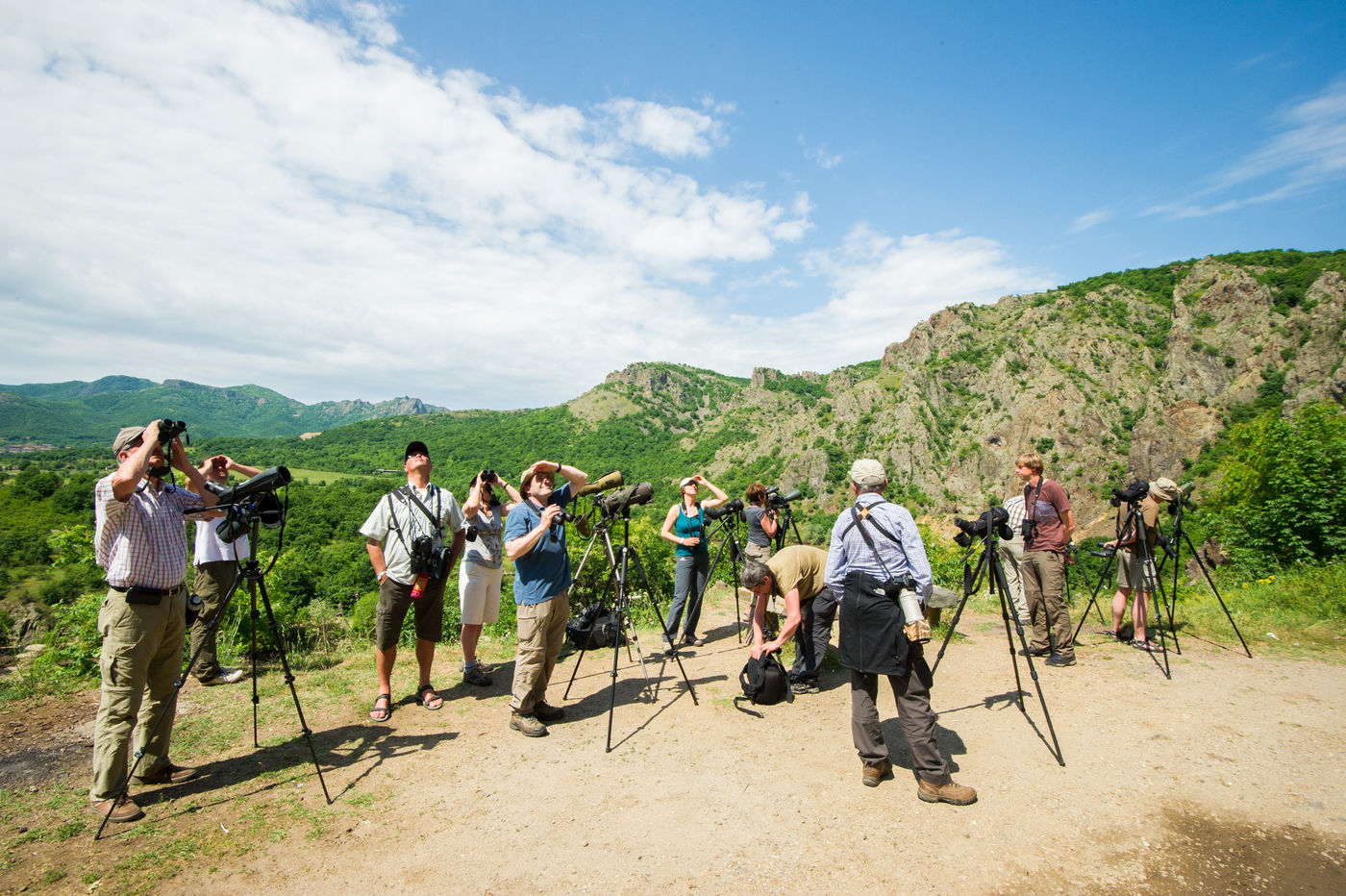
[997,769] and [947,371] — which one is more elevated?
[947,371]

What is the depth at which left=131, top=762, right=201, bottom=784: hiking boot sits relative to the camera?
3568mm

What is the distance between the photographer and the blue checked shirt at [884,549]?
3578 mm

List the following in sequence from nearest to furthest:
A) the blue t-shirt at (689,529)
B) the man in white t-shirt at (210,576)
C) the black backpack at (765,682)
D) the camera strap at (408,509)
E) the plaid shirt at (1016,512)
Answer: the camera strap at (408,509) → the black backpack at (765,682) → the man in white t-shirt at (210,576) → the plaid shirt at (1016,512) → the blue t-shirt at (689,529)

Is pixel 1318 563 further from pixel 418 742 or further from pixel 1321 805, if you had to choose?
pixel 418 742

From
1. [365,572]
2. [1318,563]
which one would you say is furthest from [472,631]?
[365,572]

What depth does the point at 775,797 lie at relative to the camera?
3611 mm

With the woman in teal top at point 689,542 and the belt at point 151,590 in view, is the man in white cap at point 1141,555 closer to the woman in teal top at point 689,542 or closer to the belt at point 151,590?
the woman in teal top at point 689,542

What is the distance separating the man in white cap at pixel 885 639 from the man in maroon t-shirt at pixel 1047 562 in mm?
3088

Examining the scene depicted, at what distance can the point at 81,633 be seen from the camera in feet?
17.3

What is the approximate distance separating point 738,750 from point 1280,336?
99.5 meters

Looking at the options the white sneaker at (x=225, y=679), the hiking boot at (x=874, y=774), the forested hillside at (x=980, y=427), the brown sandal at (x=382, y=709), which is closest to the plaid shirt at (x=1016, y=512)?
the hiking boot at (x=874, y=774)

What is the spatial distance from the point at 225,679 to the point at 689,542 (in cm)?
486

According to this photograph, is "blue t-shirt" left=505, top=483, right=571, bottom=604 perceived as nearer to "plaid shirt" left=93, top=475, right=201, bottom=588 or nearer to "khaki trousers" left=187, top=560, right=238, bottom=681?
"plaid shirt" left=93, top=475, right=201, bottom=588

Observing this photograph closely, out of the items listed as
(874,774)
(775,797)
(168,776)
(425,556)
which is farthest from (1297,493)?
(168,776)
